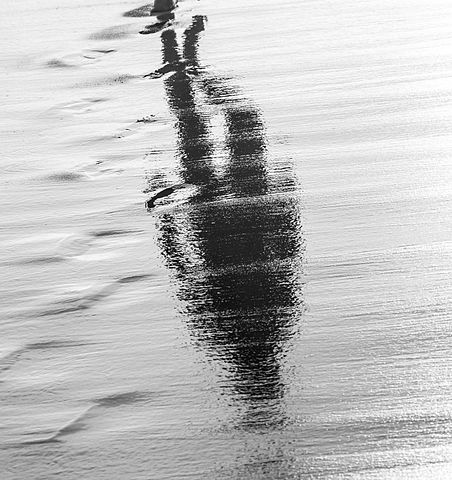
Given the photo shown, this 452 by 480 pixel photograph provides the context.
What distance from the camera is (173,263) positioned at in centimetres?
343

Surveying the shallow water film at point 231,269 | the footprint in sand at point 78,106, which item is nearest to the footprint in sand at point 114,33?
the shallow water film at point 231,269

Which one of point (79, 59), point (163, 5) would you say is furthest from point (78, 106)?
point (163, 5)

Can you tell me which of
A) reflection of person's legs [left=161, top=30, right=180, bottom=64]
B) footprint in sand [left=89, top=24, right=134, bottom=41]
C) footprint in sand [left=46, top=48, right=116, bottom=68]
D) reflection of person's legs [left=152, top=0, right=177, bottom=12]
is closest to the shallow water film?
reflection of person's legs [left=161, top=30, right=180, bottom=64]

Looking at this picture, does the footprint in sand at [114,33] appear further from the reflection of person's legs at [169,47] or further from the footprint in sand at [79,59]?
the footprint in sand at [79,59]

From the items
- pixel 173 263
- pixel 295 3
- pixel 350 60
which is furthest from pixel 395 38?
pixel 173 263

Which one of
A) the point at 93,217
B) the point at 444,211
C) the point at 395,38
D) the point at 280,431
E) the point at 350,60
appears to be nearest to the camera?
the point at 280,431

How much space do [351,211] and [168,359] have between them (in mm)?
1275

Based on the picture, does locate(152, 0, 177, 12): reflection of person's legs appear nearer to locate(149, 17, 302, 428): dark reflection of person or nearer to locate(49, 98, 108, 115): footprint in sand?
locate(49, 98, 108, 115): footprint in sand

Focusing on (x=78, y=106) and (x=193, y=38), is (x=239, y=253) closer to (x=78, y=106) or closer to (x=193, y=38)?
(x=78, y=106)

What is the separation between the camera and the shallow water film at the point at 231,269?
2.36 metres

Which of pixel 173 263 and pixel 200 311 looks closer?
pixel 200 311

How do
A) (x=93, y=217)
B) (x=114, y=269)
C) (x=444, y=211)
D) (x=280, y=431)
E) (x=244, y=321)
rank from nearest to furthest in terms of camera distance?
(x=280, y=431) < (x=244, y=321) < (x=114, y=269) < (x=444, y=211) < (x=93, y=217)

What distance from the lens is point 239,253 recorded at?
3.46 m

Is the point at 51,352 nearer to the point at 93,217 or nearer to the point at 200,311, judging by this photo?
the point at 200,311
